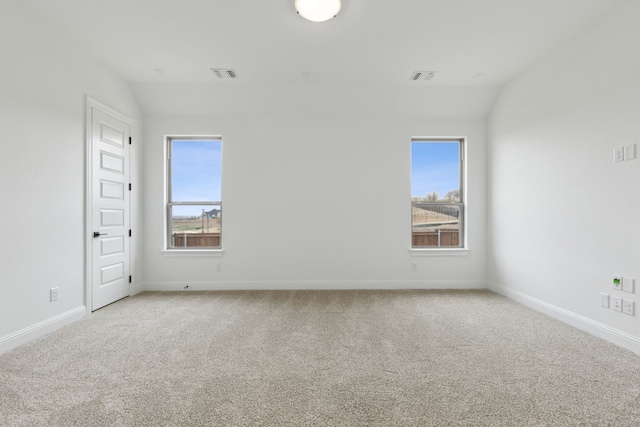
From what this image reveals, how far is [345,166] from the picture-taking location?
14.5 ft

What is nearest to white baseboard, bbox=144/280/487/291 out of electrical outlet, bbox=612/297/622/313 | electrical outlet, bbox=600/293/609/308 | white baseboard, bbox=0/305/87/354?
white baseboard, bbox=0/305/87/354

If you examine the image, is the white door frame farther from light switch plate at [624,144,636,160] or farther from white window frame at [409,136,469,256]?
light switch plate at [624,144,636,160]

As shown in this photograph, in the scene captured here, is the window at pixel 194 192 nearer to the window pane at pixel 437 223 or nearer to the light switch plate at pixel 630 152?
the window pane at pixel 437 223

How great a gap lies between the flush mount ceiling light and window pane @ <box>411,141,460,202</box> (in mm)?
2559

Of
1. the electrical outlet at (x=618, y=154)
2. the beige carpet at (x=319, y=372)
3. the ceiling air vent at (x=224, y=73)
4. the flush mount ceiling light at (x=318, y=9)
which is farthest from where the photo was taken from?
the ceiling air vent at (x=224, y=73)

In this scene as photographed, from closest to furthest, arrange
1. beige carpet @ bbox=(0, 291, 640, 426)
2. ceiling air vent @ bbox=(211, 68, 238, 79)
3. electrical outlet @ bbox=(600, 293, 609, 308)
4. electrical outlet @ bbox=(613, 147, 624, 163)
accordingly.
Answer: beige carpet @ bbox=(0, 291, 640, 426), electrical outlet @ bbox=(613, 147, 624, 163), electrical outlet @ bbox=(600, 293, 609, 308), ceiling air vent @ bbox=(211, 68, 238, 79)

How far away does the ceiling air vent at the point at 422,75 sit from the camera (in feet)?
12.0

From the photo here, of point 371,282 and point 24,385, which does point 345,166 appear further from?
point 24,385

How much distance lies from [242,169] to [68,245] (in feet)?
7.20

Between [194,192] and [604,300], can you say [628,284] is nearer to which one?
[604,300]

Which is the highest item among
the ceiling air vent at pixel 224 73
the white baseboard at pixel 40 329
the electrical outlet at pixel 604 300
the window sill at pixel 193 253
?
the ceiling air vent at pixel 224 73

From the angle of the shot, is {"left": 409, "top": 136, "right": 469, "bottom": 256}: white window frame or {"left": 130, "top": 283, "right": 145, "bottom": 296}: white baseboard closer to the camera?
{"left": 130, "top": 283, "right": 145, "bottom": 296}: white baseboard

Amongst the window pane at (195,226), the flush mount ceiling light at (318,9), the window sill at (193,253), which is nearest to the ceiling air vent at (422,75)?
the flush mount ceiling light at (318,9)

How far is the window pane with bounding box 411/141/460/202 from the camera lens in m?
4.56
